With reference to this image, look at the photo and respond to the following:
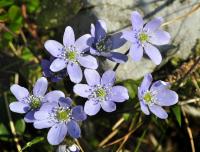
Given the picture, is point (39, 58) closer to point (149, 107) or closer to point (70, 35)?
point (70, 35)

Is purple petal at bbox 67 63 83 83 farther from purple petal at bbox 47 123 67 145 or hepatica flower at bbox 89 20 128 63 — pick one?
purple petal at bbox 47 123 67 145

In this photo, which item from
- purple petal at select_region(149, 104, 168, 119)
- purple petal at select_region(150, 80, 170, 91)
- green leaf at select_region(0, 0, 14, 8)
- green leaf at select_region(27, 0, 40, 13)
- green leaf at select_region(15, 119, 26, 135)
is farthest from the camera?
green leaf at select_region(27, 0, 40, 13)

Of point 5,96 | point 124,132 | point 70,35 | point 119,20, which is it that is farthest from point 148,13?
point 5,96

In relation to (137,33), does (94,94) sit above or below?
below

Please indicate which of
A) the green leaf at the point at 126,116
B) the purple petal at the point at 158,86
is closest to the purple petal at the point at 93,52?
the purple petal at the point at 158,86

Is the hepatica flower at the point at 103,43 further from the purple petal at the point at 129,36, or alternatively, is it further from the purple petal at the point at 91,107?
the purple petal at the point at 91,107

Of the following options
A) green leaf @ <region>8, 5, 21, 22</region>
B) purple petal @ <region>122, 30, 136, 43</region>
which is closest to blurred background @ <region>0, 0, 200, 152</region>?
green leaf @ <region>8, 5, 21, 22</region>
